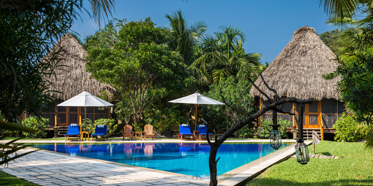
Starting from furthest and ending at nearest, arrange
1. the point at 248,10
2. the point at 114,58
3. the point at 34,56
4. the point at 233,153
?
1. the point at 248,10
2. the point at 114,58
3. the point at 233,153
4. the point at 34,56

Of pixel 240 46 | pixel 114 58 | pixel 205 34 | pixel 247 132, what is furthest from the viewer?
pixel 240 46

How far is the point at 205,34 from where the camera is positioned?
20656mm

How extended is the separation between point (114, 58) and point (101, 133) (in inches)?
132

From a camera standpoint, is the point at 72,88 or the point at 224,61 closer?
the point at 72,88

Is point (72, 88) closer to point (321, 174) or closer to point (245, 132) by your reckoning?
point (245, 132)

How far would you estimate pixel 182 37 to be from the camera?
18797mm

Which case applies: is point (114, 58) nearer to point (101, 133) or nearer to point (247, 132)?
point (101, 133)

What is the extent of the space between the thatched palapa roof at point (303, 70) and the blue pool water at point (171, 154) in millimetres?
4077

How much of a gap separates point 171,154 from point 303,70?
357 inches

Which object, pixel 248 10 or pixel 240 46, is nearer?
pixel 240 46

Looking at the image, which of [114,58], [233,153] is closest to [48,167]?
[233,153]

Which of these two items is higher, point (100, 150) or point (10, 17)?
point (10, 17)

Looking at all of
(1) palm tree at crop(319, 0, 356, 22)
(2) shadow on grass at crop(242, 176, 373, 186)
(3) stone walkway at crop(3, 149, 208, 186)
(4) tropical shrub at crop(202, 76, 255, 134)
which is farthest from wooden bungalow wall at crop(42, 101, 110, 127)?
(1) palm tree at crop(319, 0, 356, 22)

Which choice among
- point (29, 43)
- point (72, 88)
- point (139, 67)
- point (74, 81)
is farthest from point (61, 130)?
point (29, 43)
